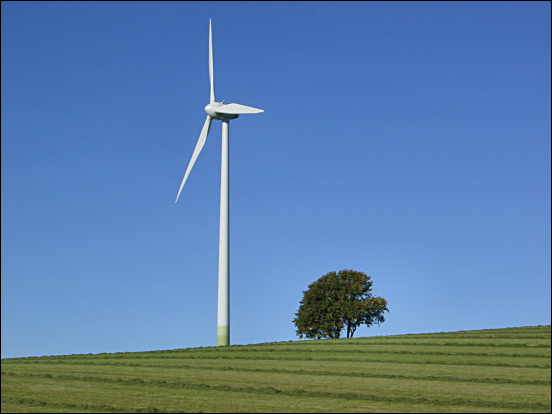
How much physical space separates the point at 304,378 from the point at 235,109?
33.6m

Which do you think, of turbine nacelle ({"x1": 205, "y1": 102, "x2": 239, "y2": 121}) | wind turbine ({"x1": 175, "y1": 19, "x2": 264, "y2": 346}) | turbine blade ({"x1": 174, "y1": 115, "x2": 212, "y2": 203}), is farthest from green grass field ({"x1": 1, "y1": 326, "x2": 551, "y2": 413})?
turbine nacelle ({"x1": 205, "y1": 102, "x2": 239, "y2": 121})

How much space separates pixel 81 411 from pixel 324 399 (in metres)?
9.07

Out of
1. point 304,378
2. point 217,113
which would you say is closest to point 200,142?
point 217,113

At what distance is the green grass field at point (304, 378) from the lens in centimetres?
2433

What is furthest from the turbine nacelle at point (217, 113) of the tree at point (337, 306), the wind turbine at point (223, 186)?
the tree at point (337, 306)

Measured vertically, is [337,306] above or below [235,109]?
below

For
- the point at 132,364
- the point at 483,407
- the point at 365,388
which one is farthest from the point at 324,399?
the point at 132,364

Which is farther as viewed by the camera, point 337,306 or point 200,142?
point 337,306

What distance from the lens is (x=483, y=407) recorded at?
24156mm

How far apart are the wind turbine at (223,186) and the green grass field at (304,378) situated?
6.82 meters

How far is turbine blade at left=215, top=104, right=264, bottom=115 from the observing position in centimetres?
5884

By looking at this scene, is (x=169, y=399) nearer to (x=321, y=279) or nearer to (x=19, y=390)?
(x=19, y=390)

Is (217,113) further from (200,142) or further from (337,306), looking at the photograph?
(337,306)

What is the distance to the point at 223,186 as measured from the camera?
181 ft
